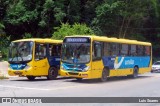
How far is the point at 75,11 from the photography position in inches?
1997

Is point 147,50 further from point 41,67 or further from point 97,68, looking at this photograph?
point 41,67

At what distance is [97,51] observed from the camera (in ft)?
82.8

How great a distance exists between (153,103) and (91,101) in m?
2.32

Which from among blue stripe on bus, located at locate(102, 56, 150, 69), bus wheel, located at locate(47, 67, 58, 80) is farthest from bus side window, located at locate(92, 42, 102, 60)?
bus wheel, located at locate(47, 67, 58, 80)

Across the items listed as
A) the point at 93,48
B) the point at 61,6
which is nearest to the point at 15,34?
the point at 61,6

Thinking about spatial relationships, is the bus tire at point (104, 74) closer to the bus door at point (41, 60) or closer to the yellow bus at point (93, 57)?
the yellow bus at point (93, 57)

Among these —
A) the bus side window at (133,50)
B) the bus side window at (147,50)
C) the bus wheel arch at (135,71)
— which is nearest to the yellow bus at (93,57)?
the bus side window at (133,50)

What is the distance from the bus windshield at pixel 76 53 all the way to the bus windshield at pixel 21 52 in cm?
227

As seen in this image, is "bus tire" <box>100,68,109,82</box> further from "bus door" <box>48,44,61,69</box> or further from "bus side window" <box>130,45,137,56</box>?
"bus side window" <box>130,45,137,56</box>

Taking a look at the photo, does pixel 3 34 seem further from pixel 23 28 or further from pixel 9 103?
pixel 9 103

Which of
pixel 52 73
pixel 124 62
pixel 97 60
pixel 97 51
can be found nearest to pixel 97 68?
pixel 97 60

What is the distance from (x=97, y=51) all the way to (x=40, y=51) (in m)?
3.91

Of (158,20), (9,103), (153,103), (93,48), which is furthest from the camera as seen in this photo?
(158,20)

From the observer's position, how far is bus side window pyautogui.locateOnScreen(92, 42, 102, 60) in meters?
24.9
